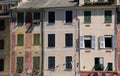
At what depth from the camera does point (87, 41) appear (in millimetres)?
65125

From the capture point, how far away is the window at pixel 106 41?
6431cm

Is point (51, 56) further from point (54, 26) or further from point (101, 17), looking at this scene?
point (101, 17)

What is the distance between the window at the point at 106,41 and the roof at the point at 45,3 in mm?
6107

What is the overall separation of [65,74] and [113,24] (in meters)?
8.78

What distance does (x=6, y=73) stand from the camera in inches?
2697

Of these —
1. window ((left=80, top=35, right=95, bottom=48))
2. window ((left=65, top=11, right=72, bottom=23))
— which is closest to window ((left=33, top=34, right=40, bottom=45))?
window ((left=65, top=11, right=72, bottom=23))

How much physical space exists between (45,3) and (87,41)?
8373mm

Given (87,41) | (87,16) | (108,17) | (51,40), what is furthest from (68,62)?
(108,17)

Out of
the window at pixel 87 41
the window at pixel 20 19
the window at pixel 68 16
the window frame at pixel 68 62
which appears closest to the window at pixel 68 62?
the window frame at pixel 68 62

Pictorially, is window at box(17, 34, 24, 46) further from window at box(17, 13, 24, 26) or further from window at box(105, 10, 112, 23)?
window at box(105, 10, 112, 23)

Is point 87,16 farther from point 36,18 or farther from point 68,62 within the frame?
point 36,18

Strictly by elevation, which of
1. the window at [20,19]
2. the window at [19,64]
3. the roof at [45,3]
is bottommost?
the window at [19,64]

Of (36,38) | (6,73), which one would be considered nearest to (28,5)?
(36,38)

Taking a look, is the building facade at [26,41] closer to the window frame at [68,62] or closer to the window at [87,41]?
the window frame at [68,62]
